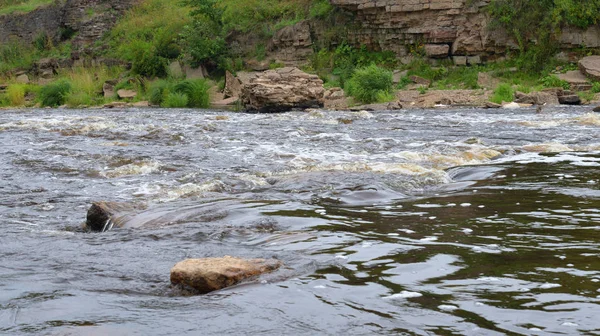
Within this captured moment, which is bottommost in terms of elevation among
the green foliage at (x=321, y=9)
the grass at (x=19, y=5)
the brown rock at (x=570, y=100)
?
the brown rock at (x=570, y=100)

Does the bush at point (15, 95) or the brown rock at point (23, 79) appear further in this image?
the brown rock at point (23, 79)

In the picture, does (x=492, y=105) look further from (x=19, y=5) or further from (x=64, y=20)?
(x=19, y=5)

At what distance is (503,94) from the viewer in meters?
21.9

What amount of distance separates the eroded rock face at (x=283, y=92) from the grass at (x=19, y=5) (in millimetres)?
25771

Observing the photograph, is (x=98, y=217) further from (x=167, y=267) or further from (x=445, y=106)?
(x=445, y=106)

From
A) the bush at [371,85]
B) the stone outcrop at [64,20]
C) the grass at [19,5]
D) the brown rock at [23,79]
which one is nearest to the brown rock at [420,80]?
the bush at [371,85]

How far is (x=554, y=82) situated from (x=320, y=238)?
65.9 feet

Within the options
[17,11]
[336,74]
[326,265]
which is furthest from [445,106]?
[17,11]

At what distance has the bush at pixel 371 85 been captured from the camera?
2275 centimetres

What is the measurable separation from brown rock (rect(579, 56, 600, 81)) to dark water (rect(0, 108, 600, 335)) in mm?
11683

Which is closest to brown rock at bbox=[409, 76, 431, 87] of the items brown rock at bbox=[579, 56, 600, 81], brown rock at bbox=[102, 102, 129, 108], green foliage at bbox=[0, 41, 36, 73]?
brown rock at bbox=[579, 56, 600, 81]

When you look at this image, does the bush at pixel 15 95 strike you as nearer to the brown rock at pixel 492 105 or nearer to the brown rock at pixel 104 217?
the brown rock at pixel 492 105

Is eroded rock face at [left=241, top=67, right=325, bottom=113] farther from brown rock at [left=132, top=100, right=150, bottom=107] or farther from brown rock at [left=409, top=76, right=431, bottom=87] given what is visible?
brown rock at [left=132, top=100, right=150, bottom=107]

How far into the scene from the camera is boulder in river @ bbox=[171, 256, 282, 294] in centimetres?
405
